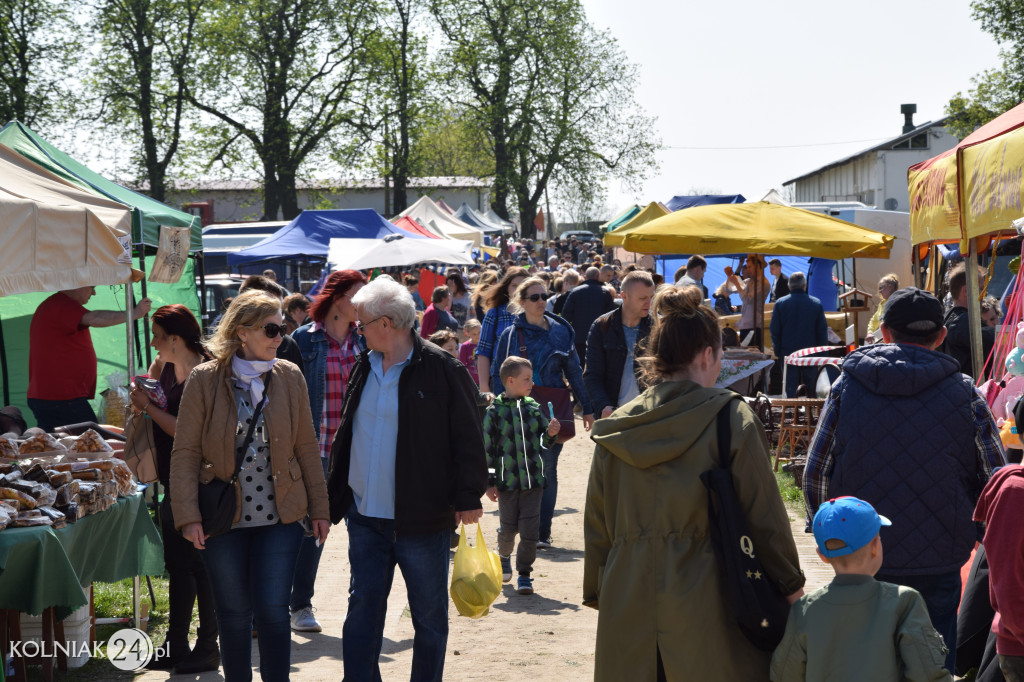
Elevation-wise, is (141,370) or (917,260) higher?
(917,260)

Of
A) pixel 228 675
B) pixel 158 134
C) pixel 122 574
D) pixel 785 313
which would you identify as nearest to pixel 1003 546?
pixel 228 675

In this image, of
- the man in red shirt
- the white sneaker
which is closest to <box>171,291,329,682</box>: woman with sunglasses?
the white sneaker

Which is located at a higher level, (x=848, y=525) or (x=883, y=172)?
(x=883, y=172)

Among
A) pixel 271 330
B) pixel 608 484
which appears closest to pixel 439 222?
pixel 271 330

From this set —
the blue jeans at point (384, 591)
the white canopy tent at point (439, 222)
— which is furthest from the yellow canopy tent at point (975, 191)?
the white canopy tent at point (439, 222)

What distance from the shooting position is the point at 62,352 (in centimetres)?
748

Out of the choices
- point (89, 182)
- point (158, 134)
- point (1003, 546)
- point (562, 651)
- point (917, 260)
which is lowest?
point (562, 651)

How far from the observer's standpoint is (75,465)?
550 cm

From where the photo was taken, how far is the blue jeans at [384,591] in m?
4.41

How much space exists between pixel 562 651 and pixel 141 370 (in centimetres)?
663

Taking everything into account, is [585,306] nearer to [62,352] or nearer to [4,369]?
[4,369]

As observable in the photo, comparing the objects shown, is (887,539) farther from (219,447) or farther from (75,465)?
(75,465)

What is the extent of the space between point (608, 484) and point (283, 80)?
4047 cm

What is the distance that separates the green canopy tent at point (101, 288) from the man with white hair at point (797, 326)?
20.9ft
